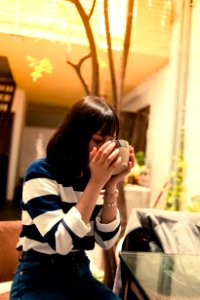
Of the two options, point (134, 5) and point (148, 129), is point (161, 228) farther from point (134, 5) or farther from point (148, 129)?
point (148, 129)

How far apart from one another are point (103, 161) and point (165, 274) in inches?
17.9

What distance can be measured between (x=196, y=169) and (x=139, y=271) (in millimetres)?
1408

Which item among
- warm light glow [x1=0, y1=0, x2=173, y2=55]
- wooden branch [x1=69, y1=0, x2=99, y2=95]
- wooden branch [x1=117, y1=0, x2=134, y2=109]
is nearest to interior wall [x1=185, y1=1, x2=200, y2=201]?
warm light glow [x1=0, y1=0, x2=173, y2=55]

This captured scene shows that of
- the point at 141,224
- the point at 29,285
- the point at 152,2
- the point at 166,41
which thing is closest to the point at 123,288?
the point at 141,224

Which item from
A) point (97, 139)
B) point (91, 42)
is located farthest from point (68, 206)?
point (91, 42)

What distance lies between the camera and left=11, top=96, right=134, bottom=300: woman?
0.74 meters

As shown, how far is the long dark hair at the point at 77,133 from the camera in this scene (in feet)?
2.69

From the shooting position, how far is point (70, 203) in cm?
84

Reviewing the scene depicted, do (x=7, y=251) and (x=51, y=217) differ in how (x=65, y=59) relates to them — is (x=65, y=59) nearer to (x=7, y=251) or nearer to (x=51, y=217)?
(x=7, y=251)

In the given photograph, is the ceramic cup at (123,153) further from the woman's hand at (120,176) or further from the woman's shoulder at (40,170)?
the woman's shoulder at (40,170)

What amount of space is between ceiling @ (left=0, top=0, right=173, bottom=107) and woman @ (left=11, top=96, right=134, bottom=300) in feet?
1.33

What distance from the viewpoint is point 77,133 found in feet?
2.72

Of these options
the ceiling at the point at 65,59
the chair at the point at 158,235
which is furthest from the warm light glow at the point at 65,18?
the chair at the point at 158,235

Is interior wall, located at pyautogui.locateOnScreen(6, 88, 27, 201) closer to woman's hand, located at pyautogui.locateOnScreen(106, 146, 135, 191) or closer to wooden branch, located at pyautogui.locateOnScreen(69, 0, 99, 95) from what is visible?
wooden branch, located at pyautogui.locateOnScreen(69, 0, 99, 95)
